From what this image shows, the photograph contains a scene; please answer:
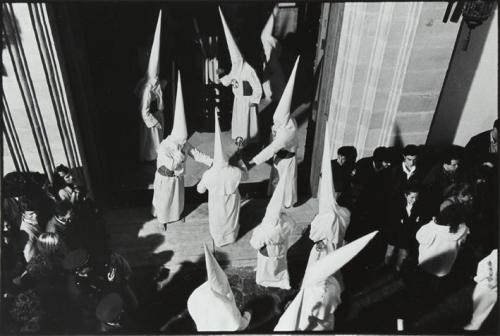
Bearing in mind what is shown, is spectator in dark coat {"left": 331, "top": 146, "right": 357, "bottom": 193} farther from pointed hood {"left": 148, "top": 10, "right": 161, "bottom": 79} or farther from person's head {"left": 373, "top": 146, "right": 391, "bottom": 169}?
pointed hood {"left": 148, "top": 10, "right": 161, "bottom": 79}

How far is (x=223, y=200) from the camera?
6.46 m

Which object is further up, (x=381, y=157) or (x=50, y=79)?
(x=50, y=79)

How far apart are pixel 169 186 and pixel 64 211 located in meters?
1.47

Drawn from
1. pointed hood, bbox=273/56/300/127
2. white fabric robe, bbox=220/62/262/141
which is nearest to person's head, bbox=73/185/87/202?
pointed hood, bbox=273/56/300/127

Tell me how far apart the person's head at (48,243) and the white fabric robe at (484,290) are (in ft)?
14.9

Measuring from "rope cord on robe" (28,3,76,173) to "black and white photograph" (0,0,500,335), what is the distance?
0.02m

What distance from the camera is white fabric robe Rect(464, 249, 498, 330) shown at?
528 centimetres

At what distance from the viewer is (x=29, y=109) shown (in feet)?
20.2

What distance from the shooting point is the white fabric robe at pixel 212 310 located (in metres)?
4.85

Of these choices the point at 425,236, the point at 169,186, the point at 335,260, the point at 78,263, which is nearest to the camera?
the point at 335,260

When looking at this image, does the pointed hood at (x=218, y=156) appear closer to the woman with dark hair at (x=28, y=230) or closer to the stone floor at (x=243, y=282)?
the stone floor at (x=243, y=282)

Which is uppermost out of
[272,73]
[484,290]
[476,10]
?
[476,10]

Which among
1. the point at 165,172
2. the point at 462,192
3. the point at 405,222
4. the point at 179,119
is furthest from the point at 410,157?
the point at 165,172

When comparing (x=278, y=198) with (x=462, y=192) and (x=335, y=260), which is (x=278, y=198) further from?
(x=462, y=192)
